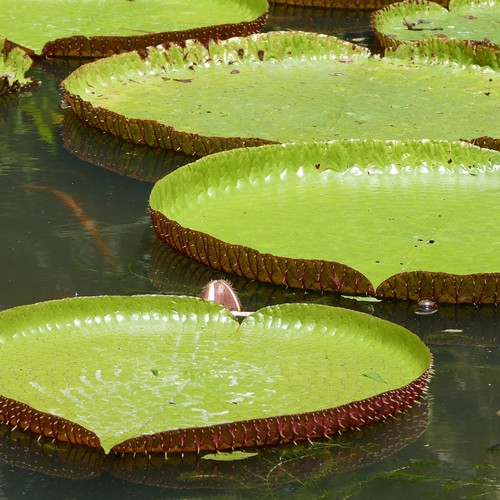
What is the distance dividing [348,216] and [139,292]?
95cm

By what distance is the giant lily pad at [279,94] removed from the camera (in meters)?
6.20

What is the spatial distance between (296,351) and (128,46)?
436cm

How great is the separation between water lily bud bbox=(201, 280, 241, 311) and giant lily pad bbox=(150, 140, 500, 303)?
259 mm

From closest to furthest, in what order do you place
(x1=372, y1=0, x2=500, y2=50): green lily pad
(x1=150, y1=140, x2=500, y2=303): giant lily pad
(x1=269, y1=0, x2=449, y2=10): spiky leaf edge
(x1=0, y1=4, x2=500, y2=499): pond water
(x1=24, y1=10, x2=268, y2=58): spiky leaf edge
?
(x1=0, y1=4, x2=500, y2=499): pond water, (x1=150, y1=140, x2=500, y2=303): giant lily pad, (x1=24, y1=10, x2=268, y2=58): spiky leaf edge, (x1=372, y1=0, x2=500, y2=50): green lily pad, (x1=269, y1=0, x2=449, y2=10): spiky leaf edge

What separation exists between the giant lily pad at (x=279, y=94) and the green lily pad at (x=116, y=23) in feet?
1.69

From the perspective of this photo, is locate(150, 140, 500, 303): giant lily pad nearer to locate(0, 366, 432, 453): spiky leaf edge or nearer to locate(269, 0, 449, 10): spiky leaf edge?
locate(0, 366, 432, 453): spiky leaf edge

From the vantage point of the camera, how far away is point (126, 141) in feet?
20.7

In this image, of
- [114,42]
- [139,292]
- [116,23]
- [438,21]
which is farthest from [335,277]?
[438,21]

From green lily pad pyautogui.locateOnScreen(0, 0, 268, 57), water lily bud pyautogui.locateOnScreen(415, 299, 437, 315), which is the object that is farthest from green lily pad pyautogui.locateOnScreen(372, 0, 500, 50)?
water lily bud pyautogui.locateOnScreen(415, 299, 437, 315)

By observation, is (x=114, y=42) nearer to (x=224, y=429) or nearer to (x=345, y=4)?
(x=345, y=4)

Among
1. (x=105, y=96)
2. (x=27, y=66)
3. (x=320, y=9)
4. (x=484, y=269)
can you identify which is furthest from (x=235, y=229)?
(x=320, y=9)

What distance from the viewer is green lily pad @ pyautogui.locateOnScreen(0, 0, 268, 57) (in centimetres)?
789

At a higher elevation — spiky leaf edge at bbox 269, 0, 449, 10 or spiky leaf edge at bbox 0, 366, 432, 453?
spiky leaf edge at bbox 269, 0, 449, 10

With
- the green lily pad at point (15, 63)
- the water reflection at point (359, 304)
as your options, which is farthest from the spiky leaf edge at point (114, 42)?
the water reflection at point (359, 304)
